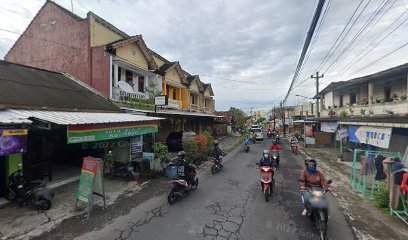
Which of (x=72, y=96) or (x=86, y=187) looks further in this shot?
(x=72, y=96)

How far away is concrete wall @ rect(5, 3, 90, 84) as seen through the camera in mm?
12438

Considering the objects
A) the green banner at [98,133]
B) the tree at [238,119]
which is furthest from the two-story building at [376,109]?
the tree at [238,119]

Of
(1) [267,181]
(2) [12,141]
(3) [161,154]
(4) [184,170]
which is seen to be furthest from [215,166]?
(2) [12,141]

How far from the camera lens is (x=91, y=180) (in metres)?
5.57

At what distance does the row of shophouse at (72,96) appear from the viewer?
648 cm

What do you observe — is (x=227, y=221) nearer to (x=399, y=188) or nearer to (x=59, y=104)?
(x=399, y=188)

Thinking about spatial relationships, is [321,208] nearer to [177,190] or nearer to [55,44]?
[177,190]

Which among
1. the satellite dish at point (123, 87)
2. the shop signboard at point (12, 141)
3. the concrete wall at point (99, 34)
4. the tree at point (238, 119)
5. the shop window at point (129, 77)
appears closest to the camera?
the shop signboard at point (12, 141)

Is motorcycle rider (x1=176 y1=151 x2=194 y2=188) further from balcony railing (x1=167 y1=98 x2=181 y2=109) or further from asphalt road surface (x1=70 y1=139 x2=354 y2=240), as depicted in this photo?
balcony railing (x1=167 y1=98 x2=181 y2=109)

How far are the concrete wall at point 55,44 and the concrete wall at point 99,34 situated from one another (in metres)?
0.37

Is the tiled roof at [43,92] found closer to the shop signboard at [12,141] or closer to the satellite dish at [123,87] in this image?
the satellite dish at [123,87]

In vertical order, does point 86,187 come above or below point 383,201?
above

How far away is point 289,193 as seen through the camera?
7375 mm

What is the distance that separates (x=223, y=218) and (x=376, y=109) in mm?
16077
